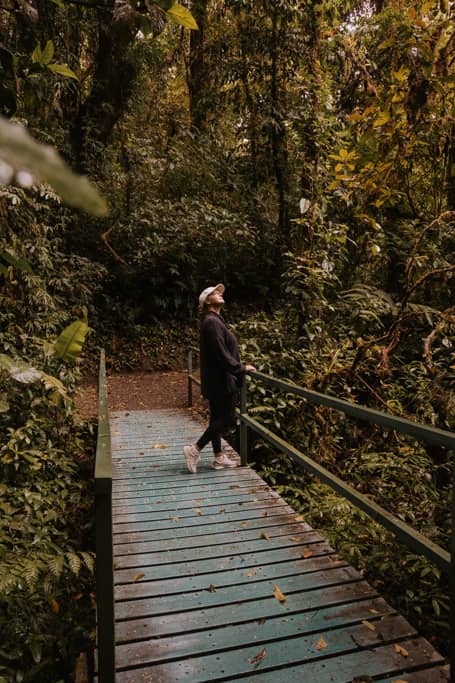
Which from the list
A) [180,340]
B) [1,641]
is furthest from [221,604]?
[180,340]

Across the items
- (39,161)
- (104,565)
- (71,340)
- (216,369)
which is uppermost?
(39,161)

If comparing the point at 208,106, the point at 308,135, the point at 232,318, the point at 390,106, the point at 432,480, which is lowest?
the point at 432,480

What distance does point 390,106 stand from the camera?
151 inches

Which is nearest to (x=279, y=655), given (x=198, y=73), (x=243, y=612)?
(x=243, y=612)

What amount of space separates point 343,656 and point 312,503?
9.15ft

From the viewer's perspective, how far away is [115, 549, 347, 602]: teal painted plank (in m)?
3.03

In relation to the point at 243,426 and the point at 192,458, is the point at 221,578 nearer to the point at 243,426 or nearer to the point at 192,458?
the point at 192,458

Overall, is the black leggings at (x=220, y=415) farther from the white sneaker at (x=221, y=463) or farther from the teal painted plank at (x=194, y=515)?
the teal painted plank at (x=194, y=515)

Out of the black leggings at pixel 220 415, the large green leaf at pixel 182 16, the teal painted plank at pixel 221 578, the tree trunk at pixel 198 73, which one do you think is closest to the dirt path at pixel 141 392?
the black leggings at pixel 220 415

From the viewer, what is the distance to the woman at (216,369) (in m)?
4.96

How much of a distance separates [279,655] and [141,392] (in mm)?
8493

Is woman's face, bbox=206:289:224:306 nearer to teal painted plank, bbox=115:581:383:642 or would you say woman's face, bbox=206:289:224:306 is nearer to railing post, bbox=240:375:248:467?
railing post, bbox=240:375:248:467

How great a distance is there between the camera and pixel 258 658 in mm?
2434

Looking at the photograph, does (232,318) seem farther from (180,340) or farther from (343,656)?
(343,656)
